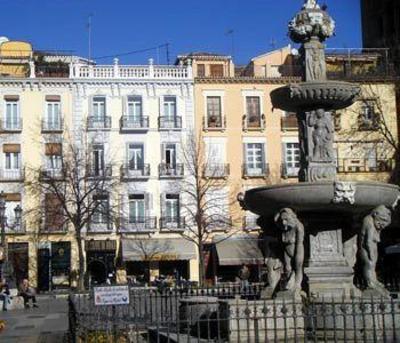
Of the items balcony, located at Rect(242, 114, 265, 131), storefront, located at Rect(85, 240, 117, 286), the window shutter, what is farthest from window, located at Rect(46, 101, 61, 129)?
balcony, located at Rect(242, 114, 265, 131)

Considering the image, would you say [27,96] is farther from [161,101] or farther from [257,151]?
[257,151]

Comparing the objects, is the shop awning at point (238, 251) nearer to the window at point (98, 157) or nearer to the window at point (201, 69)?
the window at point (98, 157)

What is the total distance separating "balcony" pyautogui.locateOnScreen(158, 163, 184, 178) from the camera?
47.2m

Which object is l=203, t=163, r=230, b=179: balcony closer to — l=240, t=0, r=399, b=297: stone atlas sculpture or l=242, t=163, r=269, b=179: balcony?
l=242, t=163, r=269, b=179: balcony

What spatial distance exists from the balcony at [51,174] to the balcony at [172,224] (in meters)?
6.51

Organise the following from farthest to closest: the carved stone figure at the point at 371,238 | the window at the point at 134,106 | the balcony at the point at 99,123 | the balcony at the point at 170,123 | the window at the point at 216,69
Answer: the window at the point at 216,69, the window at the point at 134,106, the balcony at the point at 170,123, the balcony at the point at 99,123, the carved stone figure at the point at 371,238

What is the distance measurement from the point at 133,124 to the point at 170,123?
226 cm

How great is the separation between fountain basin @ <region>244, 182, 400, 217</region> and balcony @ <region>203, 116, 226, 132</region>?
36300 mm

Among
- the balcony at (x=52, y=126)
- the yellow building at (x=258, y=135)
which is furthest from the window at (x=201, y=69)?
the balcony at (x=52, y=126)

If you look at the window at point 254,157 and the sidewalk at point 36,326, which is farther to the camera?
the window at point 254,157

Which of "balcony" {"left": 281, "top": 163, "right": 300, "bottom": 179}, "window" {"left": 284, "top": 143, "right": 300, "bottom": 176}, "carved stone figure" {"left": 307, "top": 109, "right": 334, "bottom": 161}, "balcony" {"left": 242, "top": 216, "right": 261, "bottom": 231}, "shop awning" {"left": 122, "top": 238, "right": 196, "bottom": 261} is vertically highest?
"window" {"left": 284, "top": 143, "right": 300, "bottom": 176}

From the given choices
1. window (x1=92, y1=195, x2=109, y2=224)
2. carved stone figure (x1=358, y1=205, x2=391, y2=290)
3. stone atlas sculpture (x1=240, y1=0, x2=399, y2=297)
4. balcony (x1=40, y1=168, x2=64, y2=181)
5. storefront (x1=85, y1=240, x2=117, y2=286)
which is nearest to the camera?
stone atlas sculpture (x1=240, y1=0, x2=399, y2=297)

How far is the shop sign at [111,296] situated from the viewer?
10539 millimetres

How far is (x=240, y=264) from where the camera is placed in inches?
1802
